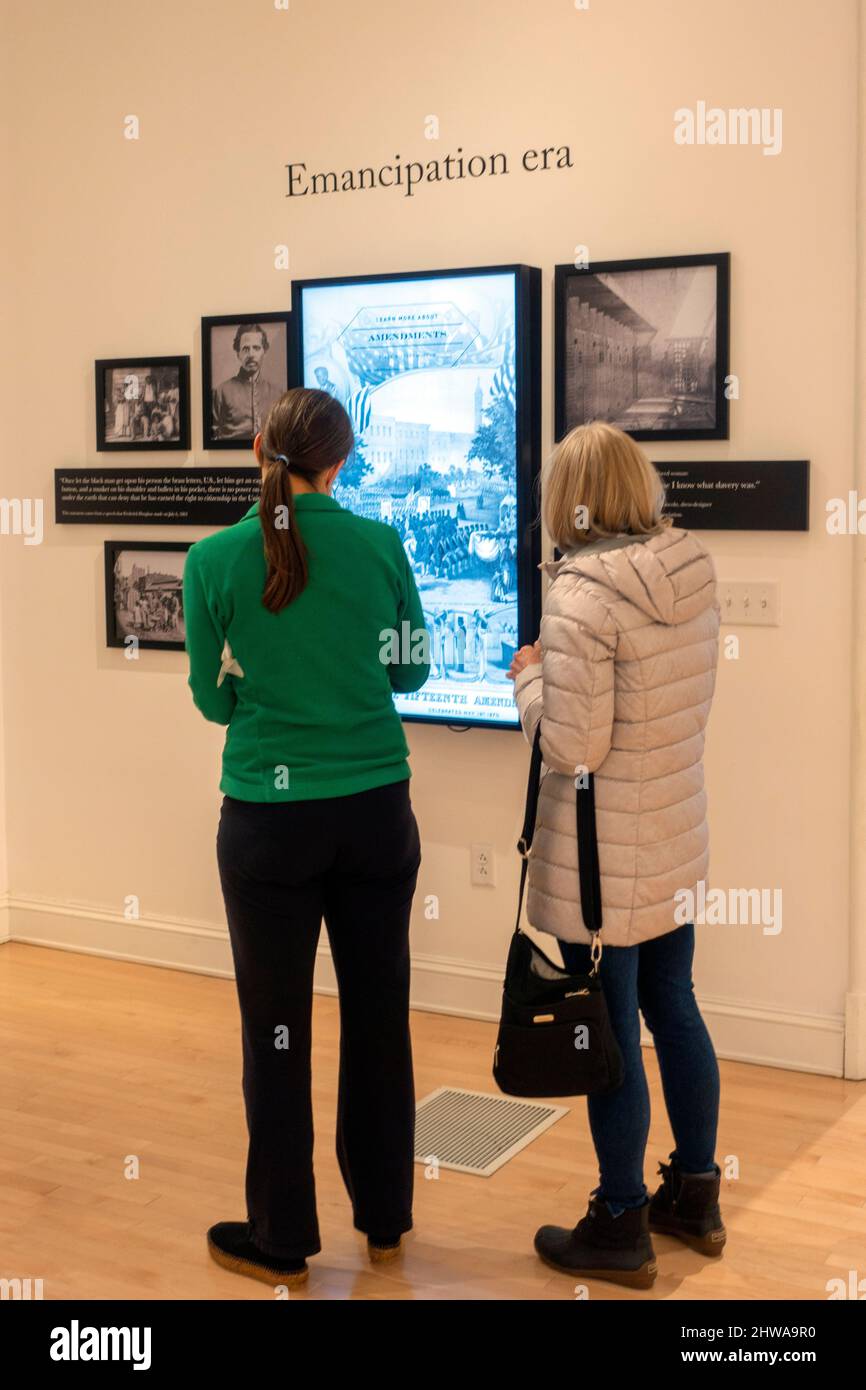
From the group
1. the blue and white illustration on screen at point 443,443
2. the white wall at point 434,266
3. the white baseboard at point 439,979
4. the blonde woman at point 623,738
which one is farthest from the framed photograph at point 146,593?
the blonde woman at point 623,738

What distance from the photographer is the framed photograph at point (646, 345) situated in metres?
3.87

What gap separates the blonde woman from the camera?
263cm

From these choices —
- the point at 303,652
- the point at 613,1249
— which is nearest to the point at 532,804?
the point at 303,652

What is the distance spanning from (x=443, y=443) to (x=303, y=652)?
5.62 ft

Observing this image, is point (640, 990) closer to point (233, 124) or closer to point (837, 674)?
point (837, 674)

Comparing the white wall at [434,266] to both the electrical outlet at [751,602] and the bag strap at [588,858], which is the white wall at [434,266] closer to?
the electrical outlet at [751,602]

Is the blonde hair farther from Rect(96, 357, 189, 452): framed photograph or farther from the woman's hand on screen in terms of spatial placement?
Rect(96, 357, 189, 452): framed photograph

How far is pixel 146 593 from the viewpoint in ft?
16.1

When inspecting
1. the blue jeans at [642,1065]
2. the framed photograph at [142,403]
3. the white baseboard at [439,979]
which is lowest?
the white baseboard at [439,979]

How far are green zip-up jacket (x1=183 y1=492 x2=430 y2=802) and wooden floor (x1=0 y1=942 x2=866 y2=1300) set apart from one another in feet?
3.29

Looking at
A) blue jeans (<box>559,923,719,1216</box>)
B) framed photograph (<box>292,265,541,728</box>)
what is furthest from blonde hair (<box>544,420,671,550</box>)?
framed photograph (<box>292,265,541,728</box>)

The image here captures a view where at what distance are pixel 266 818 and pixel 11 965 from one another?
106 inches

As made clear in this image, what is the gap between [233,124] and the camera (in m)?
Result: 4.56

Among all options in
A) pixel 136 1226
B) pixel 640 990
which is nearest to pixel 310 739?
pixel 640 990
